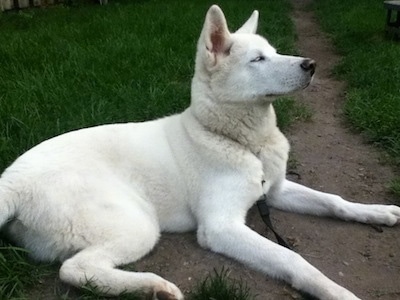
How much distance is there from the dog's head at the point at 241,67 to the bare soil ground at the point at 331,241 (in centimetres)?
72

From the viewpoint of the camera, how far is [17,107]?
3.99m

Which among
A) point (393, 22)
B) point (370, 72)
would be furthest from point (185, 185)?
point (393, 22)

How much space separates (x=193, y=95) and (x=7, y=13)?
7.14 metres

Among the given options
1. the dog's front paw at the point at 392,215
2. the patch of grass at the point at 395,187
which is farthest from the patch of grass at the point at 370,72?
the dog's front paw at the point at 392,215

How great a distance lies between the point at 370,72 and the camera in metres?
5.62

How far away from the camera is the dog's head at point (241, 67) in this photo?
2.79 m

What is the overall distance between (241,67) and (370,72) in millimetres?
3143

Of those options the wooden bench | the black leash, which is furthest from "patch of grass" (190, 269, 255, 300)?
the wooden bench

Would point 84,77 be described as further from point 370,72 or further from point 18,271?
point 370,72

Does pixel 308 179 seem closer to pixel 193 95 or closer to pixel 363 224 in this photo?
pixel 363 224

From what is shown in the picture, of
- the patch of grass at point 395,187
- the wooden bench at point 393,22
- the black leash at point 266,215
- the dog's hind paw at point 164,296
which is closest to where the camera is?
the dog's hind paw at point 164,296

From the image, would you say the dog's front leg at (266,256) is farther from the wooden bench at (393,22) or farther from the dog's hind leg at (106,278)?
the wooden bench at (393,22)


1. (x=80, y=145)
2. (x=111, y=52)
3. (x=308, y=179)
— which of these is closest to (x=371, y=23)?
(x=111, y=52)

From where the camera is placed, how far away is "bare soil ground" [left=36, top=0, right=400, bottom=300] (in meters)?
2.48
